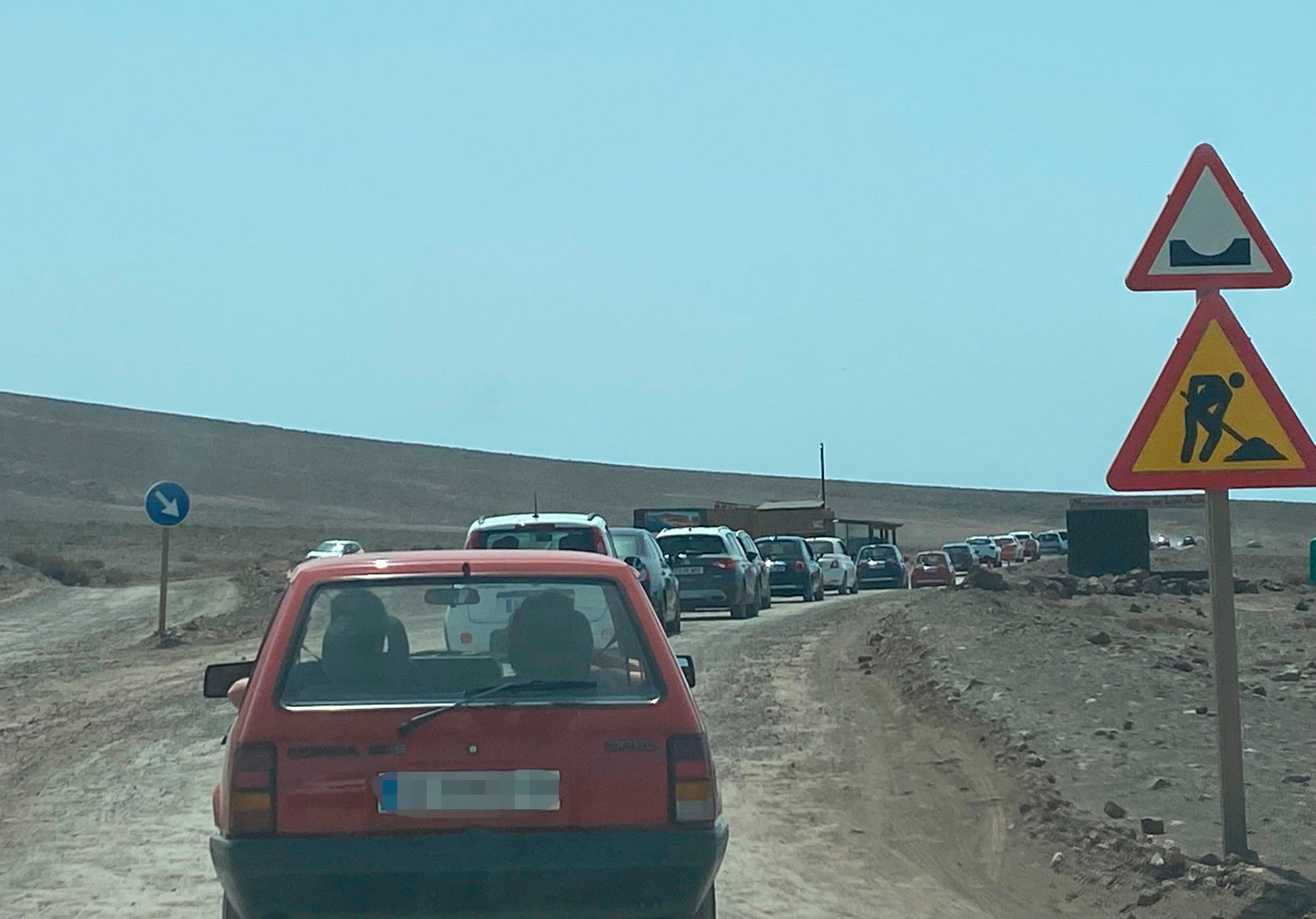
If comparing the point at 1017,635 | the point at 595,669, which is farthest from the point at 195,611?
the point at 595,669

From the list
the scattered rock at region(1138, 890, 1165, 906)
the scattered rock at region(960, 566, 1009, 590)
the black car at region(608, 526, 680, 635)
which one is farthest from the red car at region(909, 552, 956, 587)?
the scattered rock at region(1138, 890, 1165, 906)

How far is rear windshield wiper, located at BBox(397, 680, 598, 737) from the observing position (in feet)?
18.0

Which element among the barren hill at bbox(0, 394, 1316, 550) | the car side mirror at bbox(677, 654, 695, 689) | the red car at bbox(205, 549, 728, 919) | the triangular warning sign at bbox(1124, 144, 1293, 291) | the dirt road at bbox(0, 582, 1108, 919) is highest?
the barren hill at bbox(0, 394, 1316, 550)

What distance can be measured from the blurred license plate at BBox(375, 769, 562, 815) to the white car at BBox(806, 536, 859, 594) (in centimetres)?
3702

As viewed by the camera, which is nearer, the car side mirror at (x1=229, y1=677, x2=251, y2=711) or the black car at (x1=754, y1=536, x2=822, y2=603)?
the car side mirror at (x1=229, y1=677, x2=251, y2=711)

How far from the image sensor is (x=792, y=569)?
37469mm

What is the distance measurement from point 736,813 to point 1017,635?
1030 cm

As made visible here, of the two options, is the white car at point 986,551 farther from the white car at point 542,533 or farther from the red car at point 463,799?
the red car at point 463,799

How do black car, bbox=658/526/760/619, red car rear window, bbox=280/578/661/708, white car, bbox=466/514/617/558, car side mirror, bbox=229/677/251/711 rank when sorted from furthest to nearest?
black car, bbox=658/526/760/619 → white car, bbox=466/514/617/558 → car side mirror, bbox=229/677/251/711 → red car rear window, bbox=280/578/661/708

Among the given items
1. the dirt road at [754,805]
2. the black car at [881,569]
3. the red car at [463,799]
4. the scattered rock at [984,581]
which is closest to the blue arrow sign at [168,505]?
the dirt road at [754,805]

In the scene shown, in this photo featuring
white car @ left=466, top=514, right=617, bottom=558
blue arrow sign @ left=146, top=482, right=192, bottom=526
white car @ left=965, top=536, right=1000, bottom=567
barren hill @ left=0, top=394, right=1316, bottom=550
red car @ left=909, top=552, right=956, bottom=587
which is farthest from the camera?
barren hill @ left=0, top=394, right=1316, bottom=550

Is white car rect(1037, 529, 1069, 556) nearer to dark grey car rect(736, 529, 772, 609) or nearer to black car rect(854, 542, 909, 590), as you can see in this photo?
black car rect(854, 542, 909, 590)

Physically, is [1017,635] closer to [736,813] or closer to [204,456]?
[736,813]

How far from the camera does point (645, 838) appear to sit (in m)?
5.50
